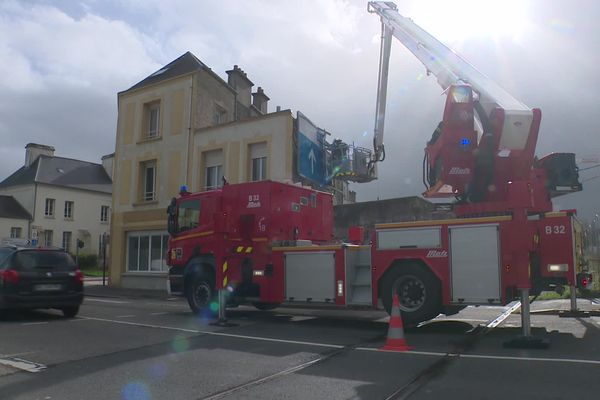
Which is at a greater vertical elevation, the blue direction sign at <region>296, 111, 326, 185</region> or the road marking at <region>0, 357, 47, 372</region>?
the blue direction sign at <region>296, 111, 326, 185</region>

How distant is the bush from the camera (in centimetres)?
4369

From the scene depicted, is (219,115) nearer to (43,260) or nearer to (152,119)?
(152,119)

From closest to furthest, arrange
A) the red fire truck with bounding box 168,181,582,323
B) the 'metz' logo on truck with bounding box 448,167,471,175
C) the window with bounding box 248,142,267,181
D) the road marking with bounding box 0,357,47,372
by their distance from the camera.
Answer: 1. the road marking with bounding box 0,357,47,372
2. the red fire truck with bounding box 168,181,582,323
3. the 'metz' logo on truck with bounding box 448,167,471,175
4. the window with bounding box 248,142,267,181

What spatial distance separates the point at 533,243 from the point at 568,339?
1.60 meters

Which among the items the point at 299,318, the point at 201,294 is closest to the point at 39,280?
the point at 201,294

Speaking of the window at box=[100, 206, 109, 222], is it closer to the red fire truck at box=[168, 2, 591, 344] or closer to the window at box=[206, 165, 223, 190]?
the window at box=[206, 165, 223, 190]

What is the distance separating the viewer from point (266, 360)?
696 centimetres

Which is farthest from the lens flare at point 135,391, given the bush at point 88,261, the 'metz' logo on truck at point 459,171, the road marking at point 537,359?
the bush at point 88,261

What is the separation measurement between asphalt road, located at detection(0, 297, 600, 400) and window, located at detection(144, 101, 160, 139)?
611 inches

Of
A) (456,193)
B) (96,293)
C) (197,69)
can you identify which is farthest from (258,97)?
(456,193)

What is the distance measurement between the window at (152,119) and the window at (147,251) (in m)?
4.77

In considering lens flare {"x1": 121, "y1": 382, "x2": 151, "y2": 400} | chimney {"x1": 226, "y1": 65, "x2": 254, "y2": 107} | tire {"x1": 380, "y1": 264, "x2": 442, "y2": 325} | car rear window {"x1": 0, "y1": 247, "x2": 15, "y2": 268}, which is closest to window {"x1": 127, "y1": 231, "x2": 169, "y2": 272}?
chimney {"x1": 226, "y1": 65, "x2": 254, "y2": 107}

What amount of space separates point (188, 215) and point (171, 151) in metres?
11.5

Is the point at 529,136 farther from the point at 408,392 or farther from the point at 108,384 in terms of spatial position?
the point at 108,384
